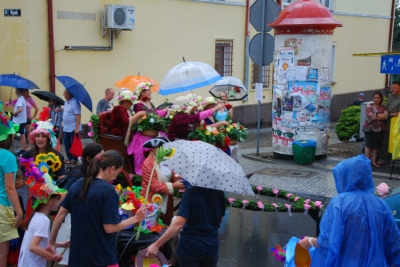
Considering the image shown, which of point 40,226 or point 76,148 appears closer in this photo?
point 40,226

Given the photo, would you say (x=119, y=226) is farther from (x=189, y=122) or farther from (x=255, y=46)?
(x=255, y=46)

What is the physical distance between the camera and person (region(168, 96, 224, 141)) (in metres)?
8.45

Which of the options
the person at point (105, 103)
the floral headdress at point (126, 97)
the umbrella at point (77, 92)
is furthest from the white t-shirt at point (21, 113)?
the floral headdress at point (126, 97)

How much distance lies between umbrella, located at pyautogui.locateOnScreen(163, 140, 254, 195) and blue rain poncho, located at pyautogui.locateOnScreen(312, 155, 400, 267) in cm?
84

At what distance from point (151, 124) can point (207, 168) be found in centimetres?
418

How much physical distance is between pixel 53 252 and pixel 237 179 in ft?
5.42

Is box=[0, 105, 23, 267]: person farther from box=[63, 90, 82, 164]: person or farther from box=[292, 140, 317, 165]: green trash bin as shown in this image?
box=[292, 140, 317, 165]: green trash bin

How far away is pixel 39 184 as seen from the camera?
5.20m

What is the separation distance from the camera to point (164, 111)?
913 cm

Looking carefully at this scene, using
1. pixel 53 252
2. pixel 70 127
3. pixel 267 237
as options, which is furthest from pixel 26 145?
pixel 53 252

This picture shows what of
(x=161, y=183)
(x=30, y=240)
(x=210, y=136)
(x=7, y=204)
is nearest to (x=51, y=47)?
(x=210, y=136)

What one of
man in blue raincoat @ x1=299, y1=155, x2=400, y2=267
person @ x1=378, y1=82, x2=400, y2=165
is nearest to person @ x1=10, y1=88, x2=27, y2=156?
person @ x1=378, y1=82, x2=400, y2=165

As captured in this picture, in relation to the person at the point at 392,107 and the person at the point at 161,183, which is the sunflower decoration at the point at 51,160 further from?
the person at the point at 392,107

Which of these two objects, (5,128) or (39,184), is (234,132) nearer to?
(5,128)
